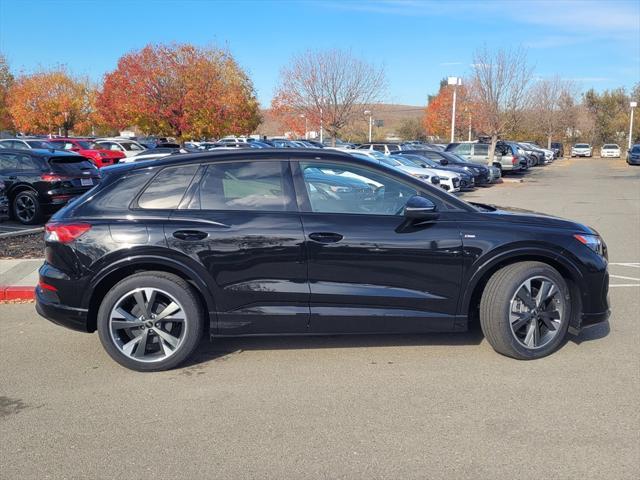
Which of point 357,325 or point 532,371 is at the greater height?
point 357,325

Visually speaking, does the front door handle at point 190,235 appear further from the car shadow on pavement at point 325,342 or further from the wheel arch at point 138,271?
the car shadow on pavement at point 325,342

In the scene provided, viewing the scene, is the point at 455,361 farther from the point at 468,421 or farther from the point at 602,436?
the point at 602,436

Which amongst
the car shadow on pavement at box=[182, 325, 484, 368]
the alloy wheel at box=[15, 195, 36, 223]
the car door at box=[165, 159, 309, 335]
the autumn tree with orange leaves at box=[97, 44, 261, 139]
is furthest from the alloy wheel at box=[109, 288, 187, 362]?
the autumn tree with orange leaves at box=[97, 44, 261, 139]

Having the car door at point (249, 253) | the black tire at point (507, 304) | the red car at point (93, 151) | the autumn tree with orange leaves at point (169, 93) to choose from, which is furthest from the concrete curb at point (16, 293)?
the autumn tree with orange leaves at point (169, 93)

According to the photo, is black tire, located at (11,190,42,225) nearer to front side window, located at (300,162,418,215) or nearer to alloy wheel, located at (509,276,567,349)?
front side window, located at (300,162,418,215)

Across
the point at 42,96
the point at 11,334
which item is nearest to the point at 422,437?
the point at 11,334

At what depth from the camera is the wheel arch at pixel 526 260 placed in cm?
470

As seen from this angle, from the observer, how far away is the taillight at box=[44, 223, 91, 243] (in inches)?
181

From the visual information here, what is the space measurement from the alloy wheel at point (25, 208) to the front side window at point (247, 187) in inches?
368

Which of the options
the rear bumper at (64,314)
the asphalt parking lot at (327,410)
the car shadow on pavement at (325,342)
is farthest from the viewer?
the car shadow on pavement at (325,342)

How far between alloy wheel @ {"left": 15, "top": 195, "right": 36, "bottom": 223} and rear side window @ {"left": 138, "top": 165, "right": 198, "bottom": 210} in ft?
29.9

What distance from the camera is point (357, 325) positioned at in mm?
4676

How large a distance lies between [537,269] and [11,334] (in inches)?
186

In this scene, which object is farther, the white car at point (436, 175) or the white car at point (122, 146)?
the white car at point (122, 146)
